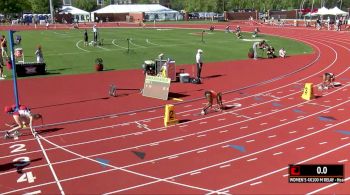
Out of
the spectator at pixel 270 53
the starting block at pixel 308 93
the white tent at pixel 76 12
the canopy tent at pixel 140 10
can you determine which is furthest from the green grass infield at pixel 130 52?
the canopy tent at pixel 140 10

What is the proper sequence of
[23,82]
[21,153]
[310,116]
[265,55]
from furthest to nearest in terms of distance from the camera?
[265,55]
[23,82]
[310,116]
[21,153]

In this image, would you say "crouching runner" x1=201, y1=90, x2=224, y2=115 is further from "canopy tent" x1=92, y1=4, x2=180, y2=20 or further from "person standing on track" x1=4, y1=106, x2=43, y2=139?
"canopy tent" x1=92, y1=4, x2=180, y2=20

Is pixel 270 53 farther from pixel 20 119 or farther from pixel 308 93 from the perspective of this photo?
pixel 20 119

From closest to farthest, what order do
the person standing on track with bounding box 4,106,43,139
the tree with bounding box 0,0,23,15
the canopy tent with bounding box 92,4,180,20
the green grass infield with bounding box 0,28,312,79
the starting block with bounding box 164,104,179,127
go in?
the person standing on track with bounding box 4,106,43,139 → the starting block with bounding box 164,104,179,127 → the green grass infield with bounding box 0,28,312,79 → the tree with bounding box 0,0,23,15 → the canopy tent with bounding box 92,4,180,20

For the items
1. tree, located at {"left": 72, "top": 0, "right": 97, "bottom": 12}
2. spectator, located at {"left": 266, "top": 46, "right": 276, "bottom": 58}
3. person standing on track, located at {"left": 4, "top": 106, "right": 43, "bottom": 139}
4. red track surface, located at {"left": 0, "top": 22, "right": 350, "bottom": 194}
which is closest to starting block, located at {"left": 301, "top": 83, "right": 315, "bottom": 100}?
red track surface, located at {"left": 0, "top": 22, "right": 350, "bottom": 194}

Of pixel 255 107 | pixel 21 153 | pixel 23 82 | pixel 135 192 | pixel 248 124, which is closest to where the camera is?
pixel 135 192

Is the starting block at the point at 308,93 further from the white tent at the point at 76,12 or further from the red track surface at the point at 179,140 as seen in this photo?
the white tent at the point at 76,12

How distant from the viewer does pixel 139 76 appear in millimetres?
26656

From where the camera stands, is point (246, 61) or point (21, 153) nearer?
point (21, 153)

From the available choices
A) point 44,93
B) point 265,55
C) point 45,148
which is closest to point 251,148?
point 45,148

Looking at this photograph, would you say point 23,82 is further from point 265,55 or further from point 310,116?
point 265,55

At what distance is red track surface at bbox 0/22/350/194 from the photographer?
11.0 meters

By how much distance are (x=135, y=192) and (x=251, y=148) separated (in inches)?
187

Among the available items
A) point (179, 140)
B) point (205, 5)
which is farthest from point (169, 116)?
point (205, 5)
